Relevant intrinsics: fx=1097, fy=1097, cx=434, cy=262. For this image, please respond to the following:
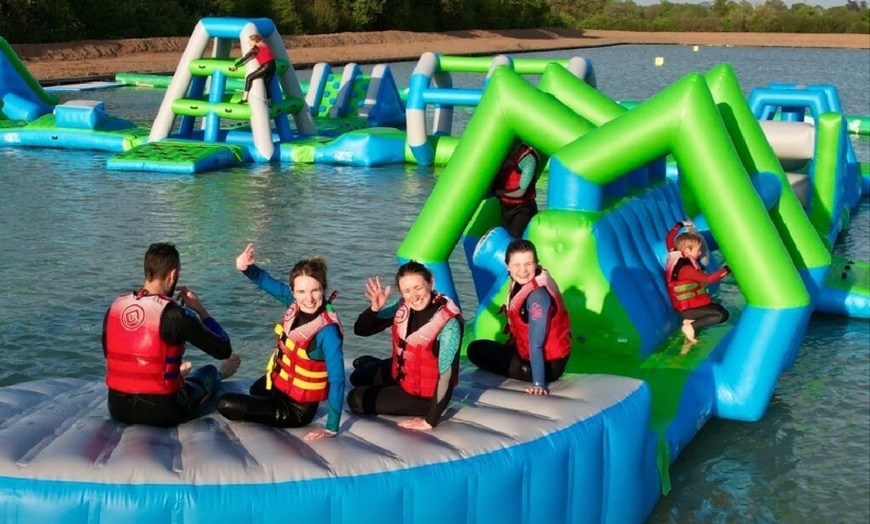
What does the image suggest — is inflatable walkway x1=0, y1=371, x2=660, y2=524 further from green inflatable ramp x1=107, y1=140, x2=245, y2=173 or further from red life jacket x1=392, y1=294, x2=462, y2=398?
green inflatable ramp x1=107, y1=140, x2=245, y2=173

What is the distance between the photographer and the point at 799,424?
5797mm

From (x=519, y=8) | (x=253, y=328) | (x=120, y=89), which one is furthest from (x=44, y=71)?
(x=519, y=8)

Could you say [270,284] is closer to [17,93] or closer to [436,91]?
[436,91]

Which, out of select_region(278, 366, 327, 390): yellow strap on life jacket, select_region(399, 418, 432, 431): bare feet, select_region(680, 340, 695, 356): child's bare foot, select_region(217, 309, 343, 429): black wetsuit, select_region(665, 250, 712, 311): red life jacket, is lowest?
select_region(399, 418, 432, 431): bare feet

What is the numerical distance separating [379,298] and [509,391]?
74 cm

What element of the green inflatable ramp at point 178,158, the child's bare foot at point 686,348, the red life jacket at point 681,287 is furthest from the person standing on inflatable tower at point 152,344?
the green inflatable ramp at point 178,158

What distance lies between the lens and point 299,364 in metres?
4.06

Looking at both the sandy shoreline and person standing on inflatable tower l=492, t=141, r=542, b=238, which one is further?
the sandy shoreline

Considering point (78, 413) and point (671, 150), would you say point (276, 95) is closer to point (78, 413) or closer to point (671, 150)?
point (671, 150)

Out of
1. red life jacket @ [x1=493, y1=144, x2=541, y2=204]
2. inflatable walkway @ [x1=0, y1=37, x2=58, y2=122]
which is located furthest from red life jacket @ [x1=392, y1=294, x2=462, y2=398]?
inflatable walkway @ [x1=0, y1=37, x2=58, y2=122]

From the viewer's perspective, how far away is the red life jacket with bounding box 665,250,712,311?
6.27 metres

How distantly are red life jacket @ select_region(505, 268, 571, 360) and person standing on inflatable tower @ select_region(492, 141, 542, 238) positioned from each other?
81.6 inches

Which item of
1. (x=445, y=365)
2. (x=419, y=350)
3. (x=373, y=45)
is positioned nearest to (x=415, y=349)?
(x=419, y=350)

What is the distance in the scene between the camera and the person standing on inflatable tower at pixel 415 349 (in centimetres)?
411
